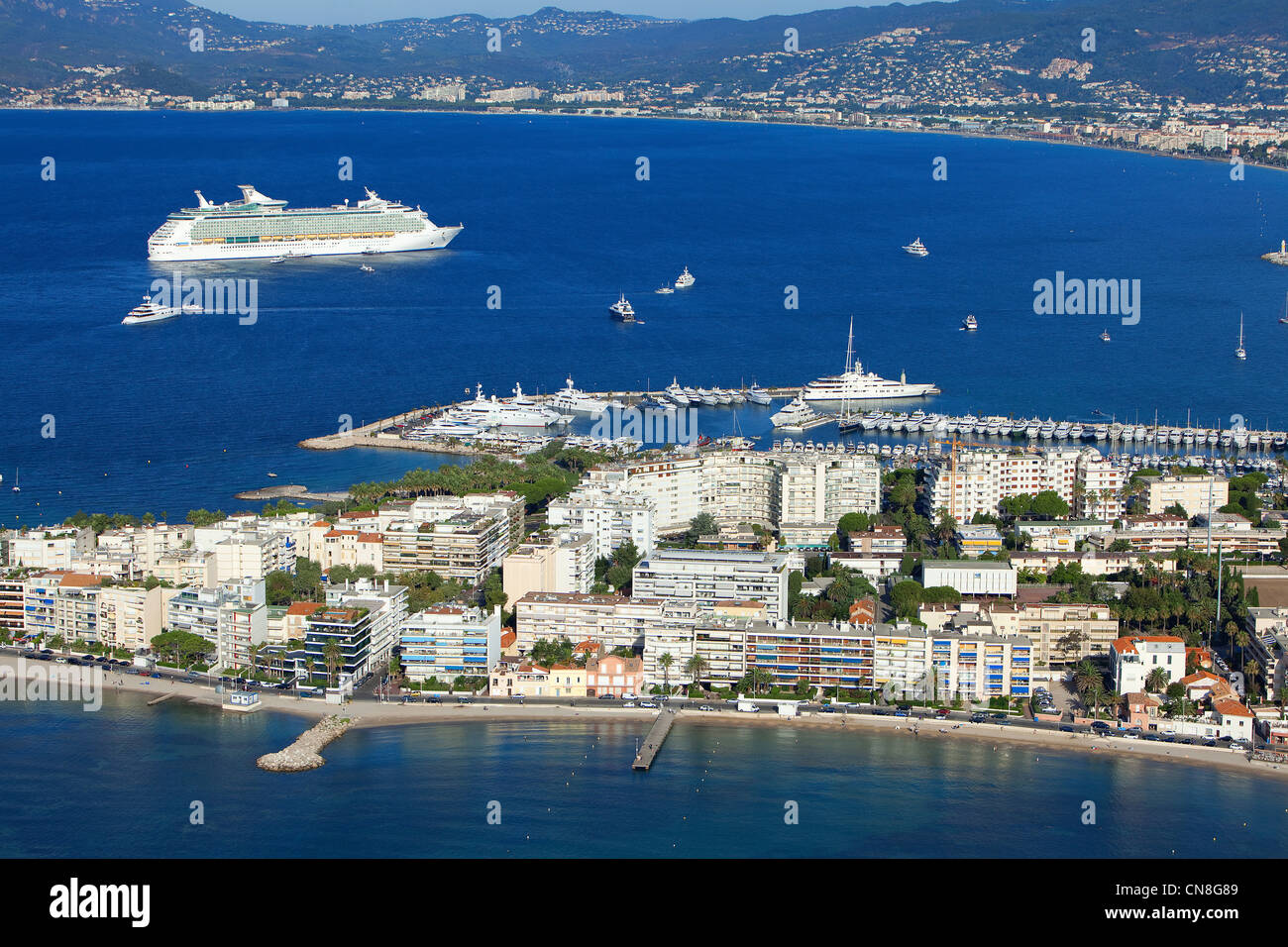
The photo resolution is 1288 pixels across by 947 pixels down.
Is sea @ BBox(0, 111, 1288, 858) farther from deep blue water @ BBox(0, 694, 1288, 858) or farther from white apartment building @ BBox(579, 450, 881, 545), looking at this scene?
white apartment building @ BBox(579, 450, 881, 545)

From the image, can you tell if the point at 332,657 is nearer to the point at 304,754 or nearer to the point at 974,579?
the point at 304,754

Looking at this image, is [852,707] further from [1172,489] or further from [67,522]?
[67,522]

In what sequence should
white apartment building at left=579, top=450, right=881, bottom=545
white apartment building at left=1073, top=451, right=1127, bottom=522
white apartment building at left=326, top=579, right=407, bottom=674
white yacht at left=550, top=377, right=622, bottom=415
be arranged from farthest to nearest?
white yacht at left=550, top=377, right=622, bottom=415, white apartment building at left=1073, top=451, right=1127, bottom=522, white apartment building at left=579, top=450, right=881, bottom=545, white apartment building at left=326, top=579, right=407, bottom=674

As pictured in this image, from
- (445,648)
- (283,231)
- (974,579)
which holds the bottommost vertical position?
(445,648)

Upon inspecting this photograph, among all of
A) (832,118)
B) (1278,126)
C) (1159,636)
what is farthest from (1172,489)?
(832,118)

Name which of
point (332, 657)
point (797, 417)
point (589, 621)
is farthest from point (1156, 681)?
point (797, 417)

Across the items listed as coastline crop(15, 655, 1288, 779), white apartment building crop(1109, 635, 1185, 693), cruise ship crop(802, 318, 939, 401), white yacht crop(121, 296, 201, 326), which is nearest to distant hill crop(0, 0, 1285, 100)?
white yacht crop(121, 296, 201, 326)
